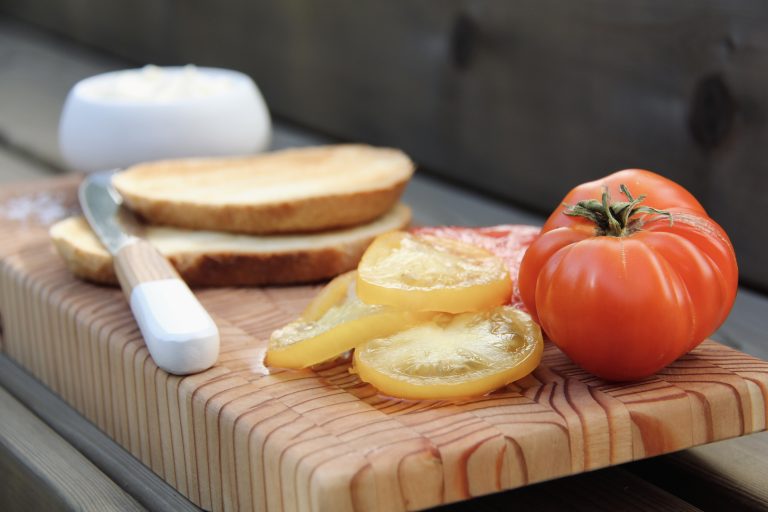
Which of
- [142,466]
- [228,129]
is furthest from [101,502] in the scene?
[228,129]

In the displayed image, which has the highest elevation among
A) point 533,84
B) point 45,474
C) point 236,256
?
point 533,84

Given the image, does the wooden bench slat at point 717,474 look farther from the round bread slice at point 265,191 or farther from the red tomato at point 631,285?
the round bread slice at point 265,191

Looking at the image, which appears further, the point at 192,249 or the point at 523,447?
the point at 192,249

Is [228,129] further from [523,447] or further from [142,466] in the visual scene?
[523,447]

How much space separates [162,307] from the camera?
118 cm

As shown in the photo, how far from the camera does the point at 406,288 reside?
111cm

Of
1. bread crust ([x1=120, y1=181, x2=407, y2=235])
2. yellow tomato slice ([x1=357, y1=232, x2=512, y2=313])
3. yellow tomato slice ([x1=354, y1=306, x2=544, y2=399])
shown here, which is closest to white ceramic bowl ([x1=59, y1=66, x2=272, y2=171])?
bread crust ([x1=120, y1=181, x2=407, y2=235])

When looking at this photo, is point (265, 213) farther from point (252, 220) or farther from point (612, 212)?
point (612, 212)

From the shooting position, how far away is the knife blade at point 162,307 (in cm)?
112

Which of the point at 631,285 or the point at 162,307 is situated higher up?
the point at 631,285

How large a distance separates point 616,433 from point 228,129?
1069mm

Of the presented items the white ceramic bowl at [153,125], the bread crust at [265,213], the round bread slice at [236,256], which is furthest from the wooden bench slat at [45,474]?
the white ceramic bowl at [153,125]

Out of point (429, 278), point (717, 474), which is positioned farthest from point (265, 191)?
point (717, 474)

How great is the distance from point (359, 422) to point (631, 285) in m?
0.28
